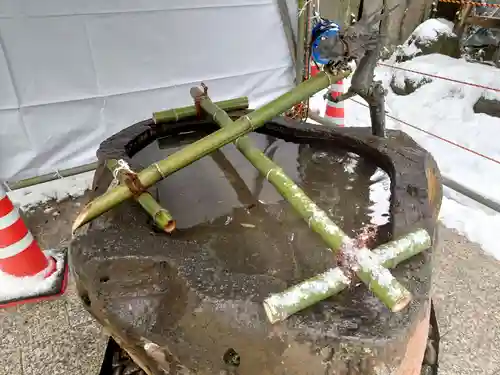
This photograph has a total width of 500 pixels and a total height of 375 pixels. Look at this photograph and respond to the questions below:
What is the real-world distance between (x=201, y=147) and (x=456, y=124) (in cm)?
298

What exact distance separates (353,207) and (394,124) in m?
2.42

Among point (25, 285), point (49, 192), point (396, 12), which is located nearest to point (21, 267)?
point (25, 285)

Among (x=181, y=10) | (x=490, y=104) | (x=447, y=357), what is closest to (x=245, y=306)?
(x=447, y=357)

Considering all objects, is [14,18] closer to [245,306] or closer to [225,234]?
[225,234]

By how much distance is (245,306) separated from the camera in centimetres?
105

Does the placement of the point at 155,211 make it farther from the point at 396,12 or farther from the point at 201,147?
the point at 396,12

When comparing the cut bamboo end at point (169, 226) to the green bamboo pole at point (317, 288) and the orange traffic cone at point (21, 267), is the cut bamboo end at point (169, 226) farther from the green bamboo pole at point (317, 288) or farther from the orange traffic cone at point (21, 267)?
the orange traffic cone at point (21, 267)

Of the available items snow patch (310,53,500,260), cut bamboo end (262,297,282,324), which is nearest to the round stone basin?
cut bamboo end (262,297,282,324)

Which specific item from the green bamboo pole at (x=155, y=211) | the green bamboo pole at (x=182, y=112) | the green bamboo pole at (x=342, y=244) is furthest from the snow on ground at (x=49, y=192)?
the green bamboo pole at (x=342, y=244)

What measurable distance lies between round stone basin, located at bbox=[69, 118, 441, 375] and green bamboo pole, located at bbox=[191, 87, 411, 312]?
0.23 ft

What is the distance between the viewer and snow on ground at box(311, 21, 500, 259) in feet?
8.48

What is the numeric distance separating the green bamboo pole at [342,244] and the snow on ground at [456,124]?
62.4 inches

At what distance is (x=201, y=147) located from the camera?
1489 mm

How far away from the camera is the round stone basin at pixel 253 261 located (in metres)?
0.99
